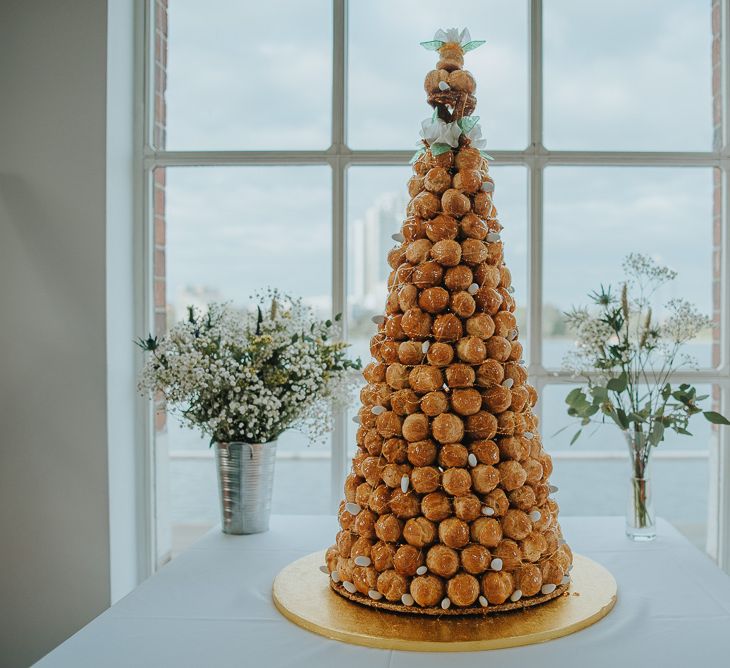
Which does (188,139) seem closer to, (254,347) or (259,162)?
(259,162)

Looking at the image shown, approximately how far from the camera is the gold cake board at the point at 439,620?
108 cm

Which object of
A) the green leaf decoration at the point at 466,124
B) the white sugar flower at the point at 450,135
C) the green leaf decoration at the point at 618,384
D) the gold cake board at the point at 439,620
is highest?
the green leaf decoration at the point at 466,124

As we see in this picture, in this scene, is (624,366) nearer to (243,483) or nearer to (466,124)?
(466,124)

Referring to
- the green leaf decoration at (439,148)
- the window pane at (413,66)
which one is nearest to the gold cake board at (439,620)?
the green leaf decoration at (439,148)

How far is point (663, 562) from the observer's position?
1507mm

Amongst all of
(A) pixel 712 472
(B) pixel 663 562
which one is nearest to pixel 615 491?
(A) pixel 712 472

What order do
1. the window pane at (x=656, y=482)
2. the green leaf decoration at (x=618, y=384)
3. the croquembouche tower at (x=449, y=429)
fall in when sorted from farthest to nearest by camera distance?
the window pane at (x=656, y=482) → the green leaf decoration at (x=618, y=384) → the croquembouche tower at (x=449, y=429)

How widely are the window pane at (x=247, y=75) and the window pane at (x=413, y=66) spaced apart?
0.12 meters

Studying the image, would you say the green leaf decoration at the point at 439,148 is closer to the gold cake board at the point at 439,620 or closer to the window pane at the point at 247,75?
the gold cake board at the point at 439,620

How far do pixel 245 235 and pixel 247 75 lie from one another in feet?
1.69

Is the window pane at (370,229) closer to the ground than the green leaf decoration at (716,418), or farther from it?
farther from it

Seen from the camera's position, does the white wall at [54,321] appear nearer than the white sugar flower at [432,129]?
No

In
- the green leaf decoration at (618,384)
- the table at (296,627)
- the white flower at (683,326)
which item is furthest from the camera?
the white flower at (683,326)

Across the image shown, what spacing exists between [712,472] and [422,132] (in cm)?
156
